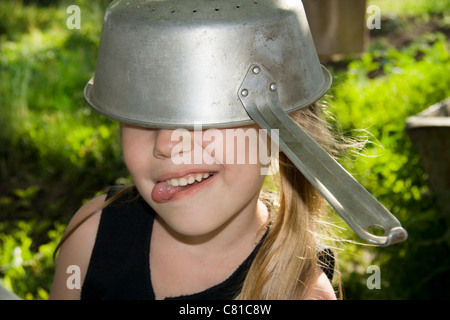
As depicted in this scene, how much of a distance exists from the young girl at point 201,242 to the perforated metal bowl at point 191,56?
21cm

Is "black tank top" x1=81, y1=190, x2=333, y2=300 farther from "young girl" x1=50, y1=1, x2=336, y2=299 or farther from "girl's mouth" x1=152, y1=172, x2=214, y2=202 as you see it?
"girl's mouth" x1=152, y1=172, x2=214, y2=202

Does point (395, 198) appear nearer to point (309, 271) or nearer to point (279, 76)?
point (309, 271)

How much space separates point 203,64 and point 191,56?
0.07ft

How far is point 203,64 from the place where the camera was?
1.05 meters

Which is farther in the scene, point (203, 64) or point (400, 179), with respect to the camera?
point (400, 179)

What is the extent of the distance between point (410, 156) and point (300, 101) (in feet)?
6.60

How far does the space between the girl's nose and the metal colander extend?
0.42ft

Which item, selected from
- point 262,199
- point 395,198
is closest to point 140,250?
point 262,199

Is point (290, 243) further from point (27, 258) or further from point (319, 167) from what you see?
point (27, 258)

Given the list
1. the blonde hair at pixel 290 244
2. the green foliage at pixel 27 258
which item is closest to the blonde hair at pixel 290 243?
the blonde hair at pixel 290 244

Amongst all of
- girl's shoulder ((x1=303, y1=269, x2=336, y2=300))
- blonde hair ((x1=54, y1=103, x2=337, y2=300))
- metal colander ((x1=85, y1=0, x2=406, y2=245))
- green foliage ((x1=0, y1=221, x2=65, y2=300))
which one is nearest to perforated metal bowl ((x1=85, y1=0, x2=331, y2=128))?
metal colander ((x1=85, y1=0, x2=406, y2=245))

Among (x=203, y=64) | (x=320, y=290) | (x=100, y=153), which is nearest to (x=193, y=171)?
(x=203, y=64)

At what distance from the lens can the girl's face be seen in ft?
3.95

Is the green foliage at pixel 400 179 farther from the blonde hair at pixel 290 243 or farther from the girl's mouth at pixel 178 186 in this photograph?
the girl's mouth at pixel 178 186
